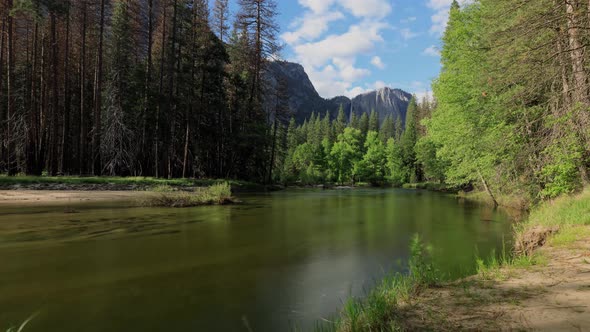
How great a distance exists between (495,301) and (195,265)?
5.97m

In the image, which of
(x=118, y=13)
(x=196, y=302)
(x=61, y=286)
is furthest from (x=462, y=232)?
(x=118, y=13)

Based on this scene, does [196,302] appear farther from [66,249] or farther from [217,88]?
[217,88]

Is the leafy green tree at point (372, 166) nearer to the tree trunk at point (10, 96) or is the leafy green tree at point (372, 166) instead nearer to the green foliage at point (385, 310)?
the tree trunk at point (10, 96)

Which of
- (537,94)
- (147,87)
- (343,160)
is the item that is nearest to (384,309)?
(537,94)

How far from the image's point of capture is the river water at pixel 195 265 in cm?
475

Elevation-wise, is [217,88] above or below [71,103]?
above

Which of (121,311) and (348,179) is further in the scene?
(348,179)

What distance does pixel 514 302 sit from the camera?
369cm

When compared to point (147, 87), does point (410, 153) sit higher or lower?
lower

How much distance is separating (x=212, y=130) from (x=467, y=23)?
1057 inches

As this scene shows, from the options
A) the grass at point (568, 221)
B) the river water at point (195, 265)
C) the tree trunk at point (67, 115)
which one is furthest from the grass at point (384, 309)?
the tree trunk at point (67, 115)

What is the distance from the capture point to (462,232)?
11.7 meters

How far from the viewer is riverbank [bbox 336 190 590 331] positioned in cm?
321

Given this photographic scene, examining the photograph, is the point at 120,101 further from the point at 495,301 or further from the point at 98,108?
the point at 495,301
